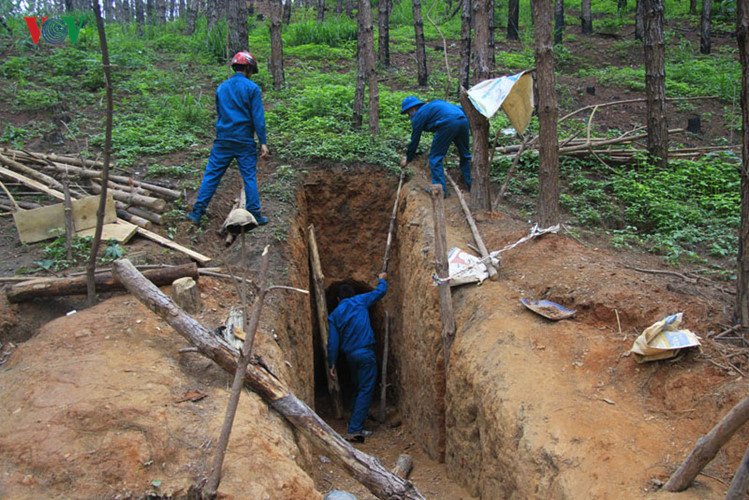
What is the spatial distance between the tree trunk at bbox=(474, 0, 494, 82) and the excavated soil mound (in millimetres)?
5513

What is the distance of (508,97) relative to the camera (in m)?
Result: 8.01

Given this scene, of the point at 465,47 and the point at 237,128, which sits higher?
the point at 465,47

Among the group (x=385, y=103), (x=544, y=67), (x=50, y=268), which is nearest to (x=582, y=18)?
(x=385, y=103)

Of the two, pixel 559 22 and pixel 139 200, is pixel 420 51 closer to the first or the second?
pixel 559 22

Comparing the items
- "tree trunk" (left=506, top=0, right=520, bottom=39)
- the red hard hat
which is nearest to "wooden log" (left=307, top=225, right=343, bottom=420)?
the red hard hat

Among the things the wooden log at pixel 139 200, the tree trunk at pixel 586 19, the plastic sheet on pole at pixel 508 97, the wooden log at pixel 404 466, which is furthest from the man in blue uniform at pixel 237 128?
the tree trunk at pixel 586 19

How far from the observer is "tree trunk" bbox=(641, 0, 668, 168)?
10.1 m

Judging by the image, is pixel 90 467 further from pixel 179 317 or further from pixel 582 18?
pixel 582 18

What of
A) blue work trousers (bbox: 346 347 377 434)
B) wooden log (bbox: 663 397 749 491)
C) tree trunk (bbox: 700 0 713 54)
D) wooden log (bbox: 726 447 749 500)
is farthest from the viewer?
tree trunk (bbox: 700 0 713 54)

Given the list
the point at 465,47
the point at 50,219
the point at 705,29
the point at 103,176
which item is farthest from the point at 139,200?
the point at 705,29

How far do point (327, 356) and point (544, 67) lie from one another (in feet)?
17.7

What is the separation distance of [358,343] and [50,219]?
4678 mm

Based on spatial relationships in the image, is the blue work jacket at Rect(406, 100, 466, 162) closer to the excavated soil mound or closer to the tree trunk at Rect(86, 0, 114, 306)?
the tree trunk at Rect(86, 0, 114, 306)

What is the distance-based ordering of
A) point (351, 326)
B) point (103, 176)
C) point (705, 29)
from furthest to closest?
point (705, 29)
point (351, 326)
point (103, 176)
